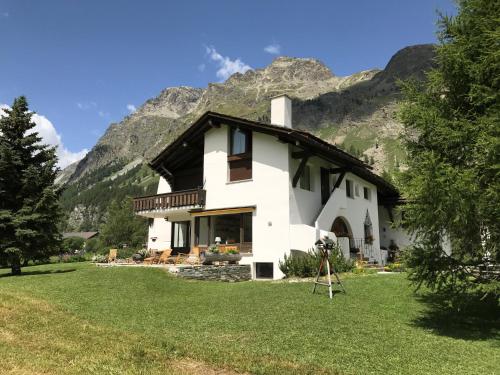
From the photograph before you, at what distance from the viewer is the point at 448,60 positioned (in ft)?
31.5

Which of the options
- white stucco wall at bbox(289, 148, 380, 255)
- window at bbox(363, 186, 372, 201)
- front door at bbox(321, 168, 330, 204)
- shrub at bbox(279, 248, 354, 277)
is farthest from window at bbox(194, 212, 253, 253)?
window at bbox(363, 186, 372, 201)

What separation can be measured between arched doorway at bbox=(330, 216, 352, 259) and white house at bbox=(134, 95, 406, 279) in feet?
0.21

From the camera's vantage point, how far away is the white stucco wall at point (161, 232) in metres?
28.7

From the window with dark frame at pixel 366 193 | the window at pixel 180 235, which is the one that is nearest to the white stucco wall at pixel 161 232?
the window at pixel 180 235

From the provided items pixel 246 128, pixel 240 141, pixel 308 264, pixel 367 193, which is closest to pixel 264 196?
pixel 240 141

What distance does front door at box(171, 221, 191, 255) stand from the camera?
27.0 m

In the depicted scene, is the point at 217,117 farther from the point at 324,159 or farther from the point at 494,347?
the point at 494,347

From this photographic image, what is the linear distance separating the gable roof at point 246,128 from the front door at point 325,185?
962mm

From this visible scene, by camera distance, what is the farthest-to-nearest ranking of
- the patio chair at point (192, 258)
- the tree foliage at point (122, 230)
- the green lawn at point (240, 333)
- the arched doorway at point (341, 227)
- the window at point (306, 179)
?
the tree foliage at point (122, 230)
the arched doorway at point (341, 227)
the window at point (306, 179)
the patio chair at point (192, 258)
the green lawn at point (240, 333)

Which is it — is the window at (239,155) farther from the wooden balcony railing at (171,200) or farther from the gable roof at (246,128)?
the wooden balcony railing at (171,200)

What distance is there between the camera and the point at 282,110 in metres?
24.0

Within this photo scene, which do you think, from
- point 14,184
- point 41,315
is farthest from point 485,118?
point 14,184

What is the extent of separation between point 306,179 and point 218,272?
7.39m

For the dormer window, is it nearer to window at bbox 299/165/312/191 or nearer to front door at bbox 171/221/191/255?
window at bbox 299/165/312/191
